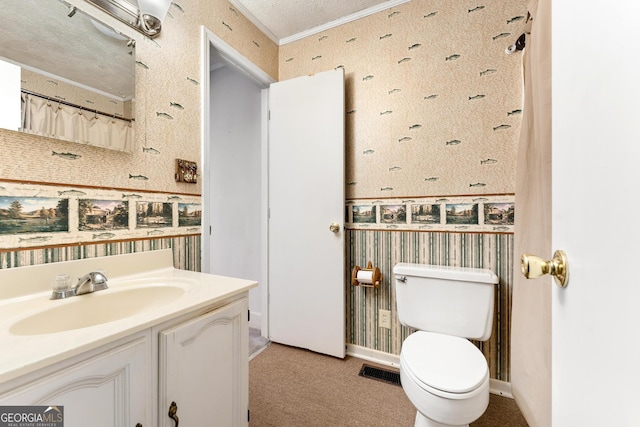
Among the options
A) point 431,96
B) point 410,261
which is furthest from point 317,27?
point 410,261

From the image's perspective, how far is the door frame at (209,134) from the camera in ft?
5.16

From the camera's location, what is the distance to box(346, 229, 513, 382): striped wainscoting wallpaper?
160cm

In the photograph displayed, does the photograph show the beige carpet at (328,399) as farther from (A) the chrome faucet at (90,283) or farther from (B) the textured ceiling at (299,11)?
(B) the textured ceiling at (299,11)

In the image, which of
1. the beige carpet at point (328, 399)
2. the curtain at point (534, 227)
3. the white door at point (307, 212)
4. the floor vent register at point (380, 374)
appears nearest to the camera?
the curtain at point (534, 227)

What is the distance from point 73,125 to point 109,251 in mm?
516

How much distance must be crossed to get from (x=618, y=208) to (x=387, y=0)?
2.11 metres

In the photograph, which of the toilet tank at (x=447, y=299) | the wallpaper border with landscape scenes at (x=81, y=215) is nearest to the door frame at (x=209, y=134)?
the wallpaper border with landscape scenes at (x=81, y=215)

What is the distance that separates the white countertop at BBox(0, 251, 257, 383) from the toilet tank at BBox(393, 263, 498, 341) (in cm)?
98

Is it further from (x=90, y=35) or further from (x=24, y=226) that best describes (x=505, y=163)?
(x=24, y=226)

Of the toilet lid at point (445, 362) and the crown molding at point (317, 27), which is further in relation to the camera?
the crown molding at point (317, 27)

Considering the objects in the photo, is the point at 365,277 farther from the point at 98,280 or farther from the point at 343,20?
the point at 343,20

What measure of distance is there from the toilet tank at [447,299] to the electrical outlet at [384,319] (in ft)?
0.91

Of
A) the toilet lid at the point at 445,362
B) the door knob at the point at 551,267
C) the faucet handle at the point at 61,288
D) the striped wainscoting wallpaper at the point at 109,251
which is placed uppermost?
the door knob at the point at 551,267

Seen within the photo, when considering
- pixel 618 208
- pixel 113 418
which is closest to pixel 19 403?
pixel 113 418
